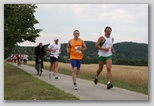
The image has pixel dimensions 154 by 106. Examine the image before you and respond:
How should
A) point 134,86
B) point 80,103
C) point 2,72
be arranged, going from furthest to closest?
point 134,86, point 2,72, point 80,103

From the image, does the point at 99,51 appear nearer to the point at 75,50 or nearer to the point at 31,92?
the point at 75,50

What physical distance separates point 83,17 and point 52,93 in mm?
2273

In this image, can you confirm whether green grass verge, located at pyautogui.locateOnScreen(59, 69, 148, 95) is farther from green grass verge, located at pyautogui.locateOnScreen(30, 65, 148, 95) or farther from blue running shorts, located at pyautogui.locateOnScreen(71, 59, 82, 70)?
blue running shorts, located at pyautogui.locateOnScreen(71, 59, 82, 70)

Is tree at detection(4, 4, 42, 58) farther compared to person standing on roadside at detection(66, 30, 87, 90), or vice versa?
tree at detection(4, 4, 42, 58)

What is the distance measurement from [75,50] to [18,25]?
2394 millimetres

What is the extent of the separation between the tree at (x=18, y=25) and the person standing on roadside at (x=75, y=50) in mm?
1025

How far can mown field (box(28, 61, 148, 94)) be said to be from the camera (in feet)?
36.7

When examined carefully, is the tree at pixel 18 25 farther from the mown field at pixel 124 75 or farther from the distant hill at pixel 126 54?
the mown field at pixel 124 75

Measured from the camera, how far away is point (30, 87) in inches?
432

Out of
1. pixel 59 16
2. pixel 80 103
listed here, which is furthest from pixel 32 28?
pixel 80 103

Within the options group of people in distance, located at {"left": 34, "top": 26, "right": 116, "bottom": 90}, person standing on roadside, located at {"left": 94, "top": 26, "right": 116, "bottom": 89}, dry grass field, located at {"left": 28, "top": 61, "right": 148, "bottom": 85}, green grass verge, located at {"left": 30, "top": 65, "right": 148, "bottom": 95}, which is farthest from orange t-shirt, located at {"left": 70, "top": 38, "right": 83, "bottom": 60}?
green grass verge, located at {"left": 30, "top": 65, "right": 148, "bottom": 95}

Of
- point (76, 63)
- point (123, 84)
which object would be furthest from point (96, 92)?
point (123, 84)

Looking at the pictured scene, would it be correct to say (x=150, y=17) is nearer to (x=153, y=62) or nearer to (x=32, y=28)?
(x=153, y=62)

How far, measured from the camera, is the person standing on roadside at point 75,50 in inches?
433
